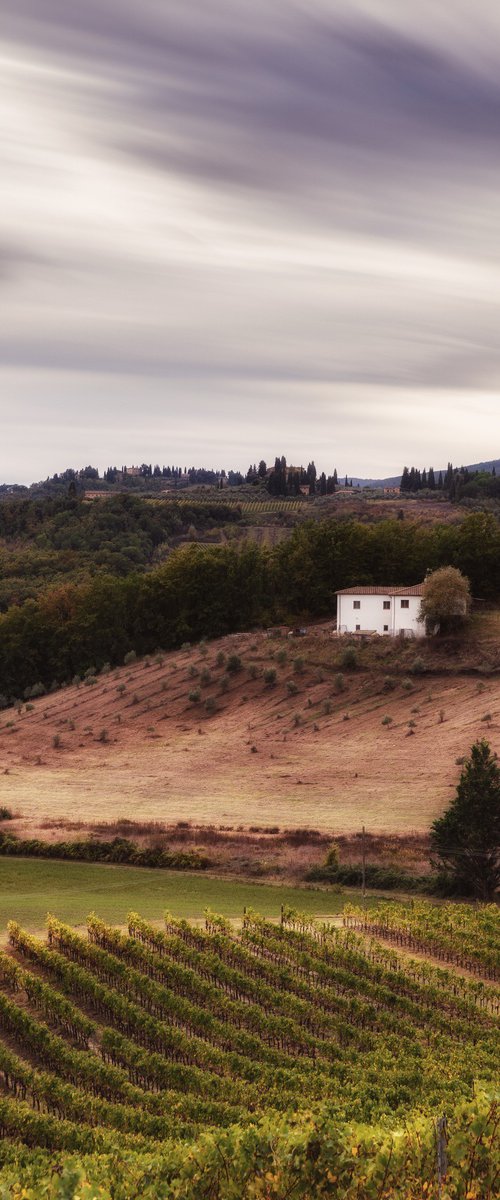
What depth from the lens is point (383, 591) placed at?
313 feet

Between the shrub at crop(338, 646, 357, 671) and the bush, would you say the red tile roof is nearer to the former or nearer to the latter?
the shrub at crop(338, 646, 357, 671)

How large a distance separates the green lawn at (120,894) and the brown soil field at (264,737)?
26.6 ft

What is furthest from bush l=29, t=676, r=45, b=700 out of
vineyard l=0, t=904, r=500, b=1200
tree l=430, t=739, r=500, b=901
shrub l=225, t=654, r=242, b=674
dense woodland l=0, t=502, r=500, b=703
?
vineyard l=0, t=904, r=500, b=1200

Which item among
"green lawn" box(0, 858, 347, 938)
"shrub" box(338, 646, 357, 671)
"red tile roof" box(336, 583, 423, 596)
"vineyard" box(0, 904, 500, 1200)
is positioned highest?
"red tile roof" box(336, 583, 423, 596)

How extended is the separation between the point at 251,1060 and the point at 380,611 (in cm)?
7050

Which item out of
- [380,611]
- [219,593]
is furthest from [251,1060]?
[219,593]

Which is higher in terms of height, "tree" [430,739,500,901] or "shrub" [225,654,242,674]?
"shrub" [225,654,242,674]

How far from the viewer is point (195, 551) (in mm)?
113875

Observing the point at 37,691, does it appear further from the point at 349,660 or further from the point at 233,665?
the point at 349,660

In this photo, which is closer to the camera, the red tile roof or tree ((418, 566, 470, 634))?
tree ((418, 566, 470, 634))

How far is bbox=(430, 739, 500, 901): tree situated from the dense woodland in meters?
55.3

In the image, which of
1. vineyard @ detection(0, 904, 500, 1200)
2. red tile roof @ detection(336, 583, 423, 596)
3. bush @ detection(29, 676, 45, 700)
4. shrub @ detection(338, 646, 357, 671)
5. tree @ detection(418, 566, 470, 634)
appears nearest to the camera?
vineyard @ detection(0, 904, 500, 1200)

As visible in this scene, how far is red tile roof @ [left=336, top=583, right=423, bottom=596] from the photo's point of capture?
93.0 meters

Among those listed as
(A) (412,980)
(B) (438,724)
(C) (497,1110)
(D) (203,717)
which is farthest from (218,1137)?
(D) (203,717)
